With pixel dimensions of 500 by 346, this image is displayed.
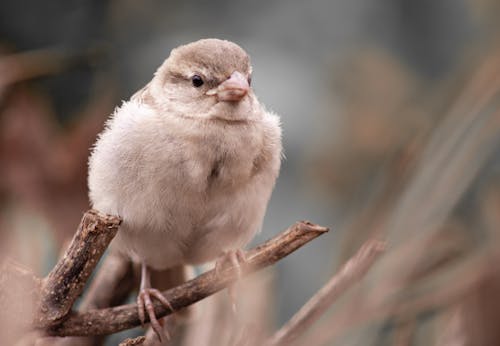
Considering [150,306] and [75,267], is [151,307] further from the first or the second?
[75,267]

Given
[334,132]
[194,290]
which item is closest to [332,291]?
[194,290]

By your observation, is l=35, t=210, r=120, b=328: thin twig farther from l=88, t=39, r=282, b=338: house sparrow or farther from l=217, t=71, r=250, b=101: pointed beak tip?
l=217, t=71, r=250, b=101: pointed beak tip

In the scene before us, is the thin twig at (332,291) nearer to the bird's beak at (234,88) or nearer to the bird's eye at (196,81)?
the bird's beak at (234,88)

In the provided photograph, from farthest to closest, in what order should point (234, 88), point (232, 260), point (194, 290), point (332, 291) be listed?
point (232, 260)
point (234, 88)
point (194, 290)
point (332, 291)

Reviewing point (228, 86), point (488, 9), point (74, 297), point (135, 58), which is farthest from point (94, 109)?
point (488, 9)

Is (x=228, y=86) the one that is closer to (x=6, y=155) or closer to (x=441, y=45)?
(x=6, y=155)

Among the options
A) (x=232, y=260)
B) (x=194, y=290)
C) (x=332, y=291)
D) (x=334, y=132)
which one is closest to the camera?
(x=332, y=291)
